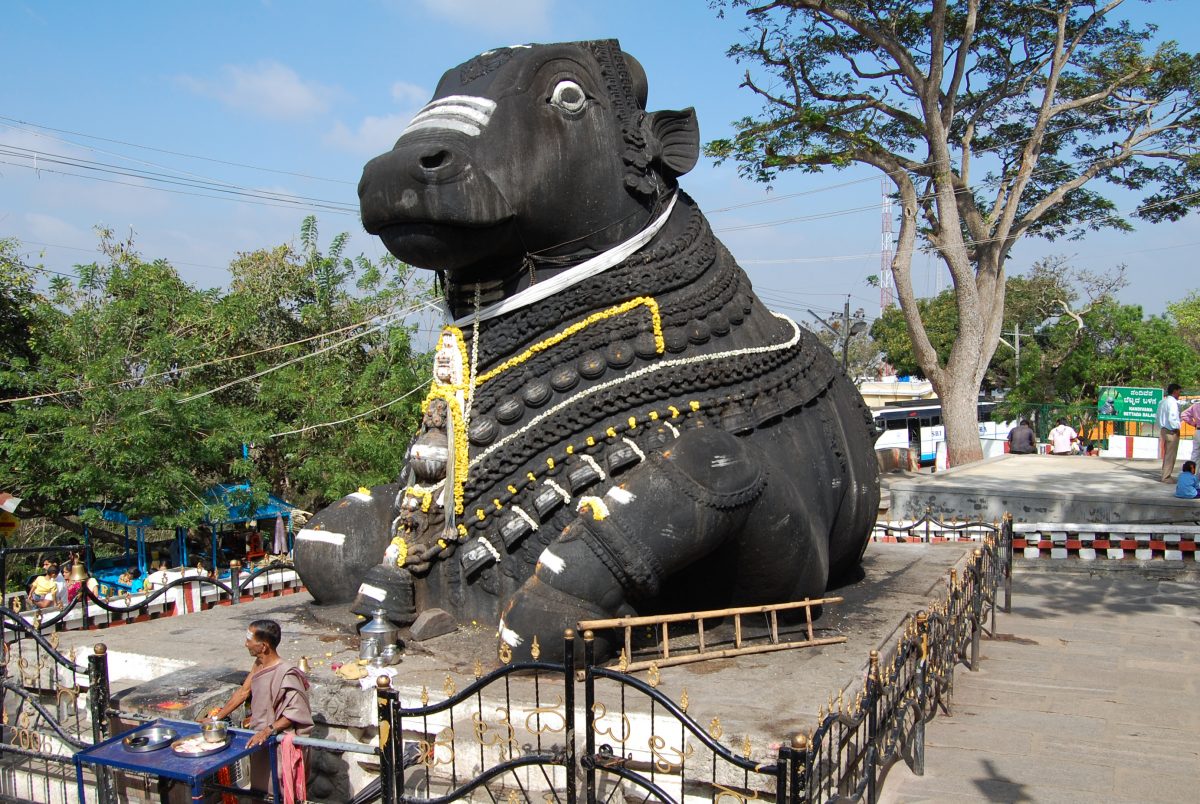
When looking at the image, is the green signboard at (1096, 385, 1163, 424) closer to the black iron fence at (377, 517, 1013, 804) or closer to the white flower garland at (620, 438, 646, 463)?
the black iron fence at (377, 517, 1013, 804)

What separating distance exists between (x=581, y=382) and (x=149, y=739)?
2.53m

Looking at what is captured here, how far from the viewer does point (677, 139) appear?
5.55 m

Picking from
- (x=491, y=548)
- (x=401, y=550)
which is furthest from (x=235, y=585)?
(x=491, y=548)

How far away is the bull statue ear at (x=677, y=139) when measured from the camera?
5500 mm

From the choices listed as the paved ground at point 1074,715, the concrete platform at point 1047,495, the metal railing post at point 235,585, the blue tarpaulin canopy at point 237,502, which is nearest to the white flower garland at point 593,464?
Result: the paved ground at point 1074,715

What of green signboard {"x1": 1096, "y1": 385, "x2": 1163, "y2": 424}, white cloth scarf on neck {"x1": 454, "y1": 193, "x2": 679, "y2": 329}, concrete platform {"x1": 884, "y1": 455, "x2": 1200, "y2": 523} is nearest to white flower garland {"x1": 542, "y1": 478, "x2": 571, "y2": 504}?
white cloth scarf on neck {"x1": 454, "y1": 193, "x2": 679, "y2": 329}

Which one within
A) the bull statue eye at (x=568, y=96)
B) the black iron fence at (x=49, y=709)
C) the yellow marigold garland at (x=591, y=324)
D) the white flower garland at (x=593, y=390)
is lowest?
the black iron fence at (x=49, y=709)

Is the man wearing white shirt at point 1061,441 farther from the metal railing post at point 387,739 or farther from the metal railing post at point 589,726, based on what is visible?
the metal railing post at point 387,739

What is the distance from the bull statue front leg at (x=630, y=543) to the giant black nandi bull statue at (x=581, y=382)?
10mm

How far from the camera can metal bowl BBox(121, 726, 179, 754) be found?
360cm

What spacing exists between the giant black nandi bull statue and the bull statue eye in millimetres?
12

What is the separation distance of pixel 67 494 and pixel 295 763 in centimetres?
1099

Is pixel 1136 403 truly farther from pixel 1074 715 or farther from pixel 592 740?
pixel 592 740

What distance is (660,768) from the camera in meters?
3.71
